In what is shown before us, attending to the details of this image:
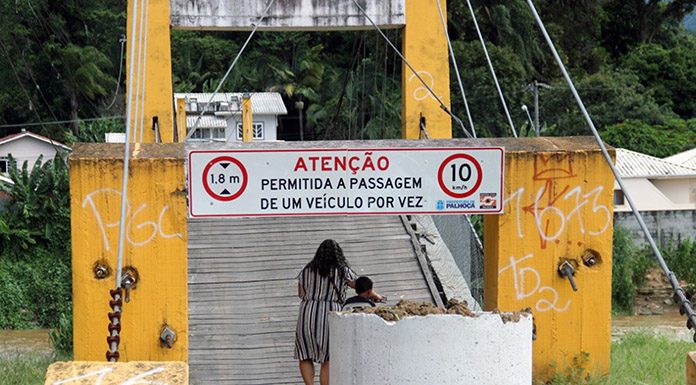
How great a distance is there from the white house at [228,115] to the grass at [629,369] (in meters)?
11.9

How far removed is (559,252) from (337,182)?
1907 millimetres

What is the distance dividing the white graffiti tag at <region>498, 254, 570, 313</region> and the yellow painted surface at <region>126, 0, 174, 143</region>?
7036mm

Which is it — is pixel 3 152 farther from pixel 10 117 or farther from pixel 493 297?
pixel 493 297

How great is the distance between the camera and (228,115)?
122 ft

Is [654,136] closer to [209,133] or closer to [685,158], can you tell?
[685,158]

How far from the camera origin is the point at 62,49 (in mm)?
48531

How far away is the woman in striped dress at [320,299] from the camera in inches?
377

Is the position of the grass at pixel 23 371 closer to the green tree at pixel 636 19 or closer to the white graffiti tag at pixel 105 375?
the white graffiti tag at pixel 105 375

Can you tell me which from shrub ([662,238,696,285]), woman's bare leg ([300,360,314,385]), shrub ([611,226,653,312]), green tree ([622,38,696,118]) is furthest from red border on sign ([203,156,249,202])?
green tree ([622,38,696,118])

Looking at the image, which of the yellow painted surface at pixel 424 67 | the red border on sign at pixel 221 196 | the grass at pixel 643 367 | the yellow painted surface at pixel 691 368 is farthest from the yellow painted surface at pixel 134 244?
the yellow painted surface at pixel 424 67

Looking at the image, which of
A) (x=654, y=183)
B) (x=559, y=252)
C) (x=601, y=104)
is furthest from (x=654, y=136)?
(x=559, y=252)

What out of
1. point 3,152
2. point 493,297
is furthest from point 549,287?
point 3,152

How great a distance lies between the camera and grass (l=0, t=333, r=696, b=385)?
31.7 feet

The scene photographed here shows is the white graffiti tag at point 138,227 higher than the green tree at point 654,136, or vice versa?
the green tree at point 654,136
